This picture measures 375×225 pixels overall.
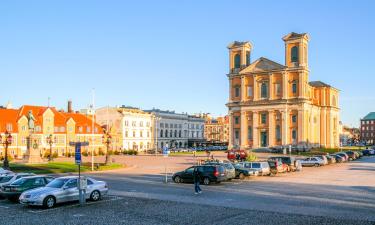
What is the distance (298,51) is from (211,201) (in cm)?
8250

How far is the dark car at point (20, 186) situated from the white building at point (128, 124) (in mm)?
84087

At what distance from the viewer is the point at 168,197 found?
2547 centimetres

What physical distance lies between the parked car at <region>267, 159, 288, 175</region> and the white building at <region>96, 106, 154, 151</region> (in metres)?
68.9

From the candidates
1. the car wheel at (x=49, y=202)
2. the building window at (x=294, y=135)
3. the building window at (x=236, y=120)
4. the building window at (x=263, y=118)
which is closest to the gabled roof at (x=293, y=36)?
the building window at (x=263, y=118)

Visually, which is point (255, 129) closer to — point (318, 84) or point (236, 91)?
point (236, 91)

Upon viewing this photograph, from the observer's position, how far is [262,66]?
4092 inches

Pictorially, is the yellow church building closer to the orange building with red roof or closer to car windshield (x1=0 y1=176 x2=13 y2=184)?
the orange building with red roof

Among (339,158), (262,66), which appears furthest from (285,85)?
(339,158)

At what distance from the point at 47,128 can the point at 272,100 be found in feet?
160

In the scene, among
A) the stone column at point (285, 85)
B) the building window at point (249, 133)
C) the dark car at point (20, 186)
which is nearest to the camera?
the dark car at point (20, 186)

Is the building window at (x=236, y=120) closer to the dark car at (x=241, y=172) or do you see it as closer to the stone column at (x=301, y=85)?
the stone column at (x=301, y=85)

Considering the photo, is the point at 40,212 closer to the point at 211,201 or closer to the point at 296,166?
the point at 211,201

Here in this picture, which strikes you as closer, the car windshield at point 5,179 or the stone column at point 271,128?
the car windshield at point 5,179

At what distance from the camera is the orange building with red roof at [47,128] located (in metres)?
82.6
